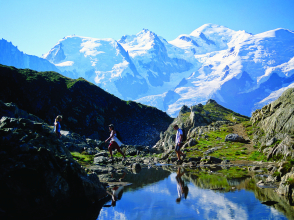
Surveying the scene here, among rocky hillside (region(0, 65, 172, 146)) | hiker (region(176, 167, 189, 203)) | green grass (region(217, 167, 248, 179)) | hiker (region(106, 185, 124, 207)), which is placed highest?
rocky hillside (region(0, 65, 172, 146))

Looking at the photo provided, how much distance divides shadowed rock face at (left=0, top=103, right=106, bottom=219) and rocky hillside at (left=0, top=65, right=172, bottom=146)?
80.6 metres

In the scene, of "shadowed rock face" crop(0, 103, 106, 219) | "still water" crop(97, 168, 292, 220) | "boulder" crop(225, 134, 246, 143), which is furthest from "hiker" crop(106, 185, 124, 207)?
"boulder" crop(225, 134, 246, 143)

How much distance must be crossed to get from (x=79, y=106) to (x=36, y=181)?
10069 centimetres

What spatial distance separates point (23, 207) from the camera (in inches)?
338

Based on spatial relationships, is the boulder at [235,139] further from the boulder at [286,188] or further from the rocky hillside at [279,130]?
the boulder at [286,188]

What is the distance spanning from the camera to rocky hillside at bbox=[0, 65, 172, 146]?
91375mm

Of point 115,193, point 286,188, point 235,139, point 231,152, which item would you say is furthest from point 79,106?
point 286,188

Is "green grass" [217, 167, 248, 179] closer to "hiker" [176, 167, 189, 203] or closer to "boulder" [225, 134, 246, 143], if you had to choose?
"hiker" [176, 167, 189, 203]

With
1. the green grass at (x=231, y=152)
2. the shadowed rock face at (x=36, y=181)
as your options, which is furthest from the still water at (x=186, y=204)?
the green grass at (x=231, y=152)

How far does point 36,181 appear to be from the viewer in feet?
29.9

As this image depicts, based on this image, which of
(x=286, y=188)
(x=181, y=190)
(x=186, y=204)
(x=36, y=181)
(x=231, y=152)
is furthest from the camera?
(x=231, y=152)

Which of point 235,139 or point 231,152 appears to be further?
point 235,139

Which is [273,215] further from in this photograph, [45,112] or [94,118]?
[94,118]

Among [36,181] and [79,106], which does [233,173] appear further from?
[79,106]
